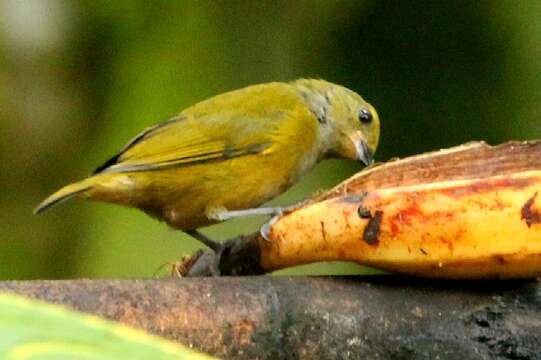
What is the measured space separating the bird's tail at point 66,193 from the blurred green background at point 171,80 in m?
0.28

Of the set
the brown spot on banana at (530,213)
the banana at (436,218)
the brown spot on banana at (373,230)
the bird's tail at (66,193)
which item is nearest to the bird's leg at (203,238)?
the bird's tail at (66,193)

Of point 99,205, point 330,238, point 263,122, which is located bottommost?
point 99,205

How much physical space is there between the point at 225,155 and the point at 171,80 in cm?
32

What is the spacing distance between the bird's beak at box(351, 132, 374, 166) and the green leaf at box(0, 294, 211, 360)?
329 cm

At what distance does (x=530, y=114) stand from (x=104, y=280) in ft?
7.31

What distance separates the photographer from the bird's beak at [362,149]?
3881mm

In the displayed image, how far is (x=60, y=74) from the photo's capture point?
365cm

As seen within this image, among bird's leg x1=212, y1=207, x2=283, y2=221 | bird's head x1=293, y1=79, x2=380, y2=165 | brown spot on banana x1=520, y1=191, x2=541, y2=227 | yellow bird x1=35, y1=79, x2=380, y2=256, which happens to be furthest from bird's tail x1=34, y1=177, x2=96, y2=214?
brown spot on banana x1=520, y1=191, x2=541, y2=227

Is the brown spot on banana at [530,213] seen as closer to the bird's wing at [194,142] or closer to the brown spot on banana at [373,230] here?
the brown spot on banana at [373,230]

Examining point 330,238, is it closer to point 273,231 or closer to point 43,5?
point 273,231

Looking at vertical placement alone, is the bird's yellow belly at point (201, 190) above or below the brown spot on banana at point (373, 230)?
below

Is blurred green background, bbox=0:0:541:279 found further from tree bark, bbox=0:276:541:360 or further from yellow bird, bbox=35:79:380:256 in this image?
tree bark, bbox=0:276:541:360

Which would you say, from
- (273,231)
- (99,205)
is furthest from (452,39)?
(273,231)

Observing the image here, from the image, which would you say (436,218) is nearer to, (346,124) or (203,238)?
(203,238)
